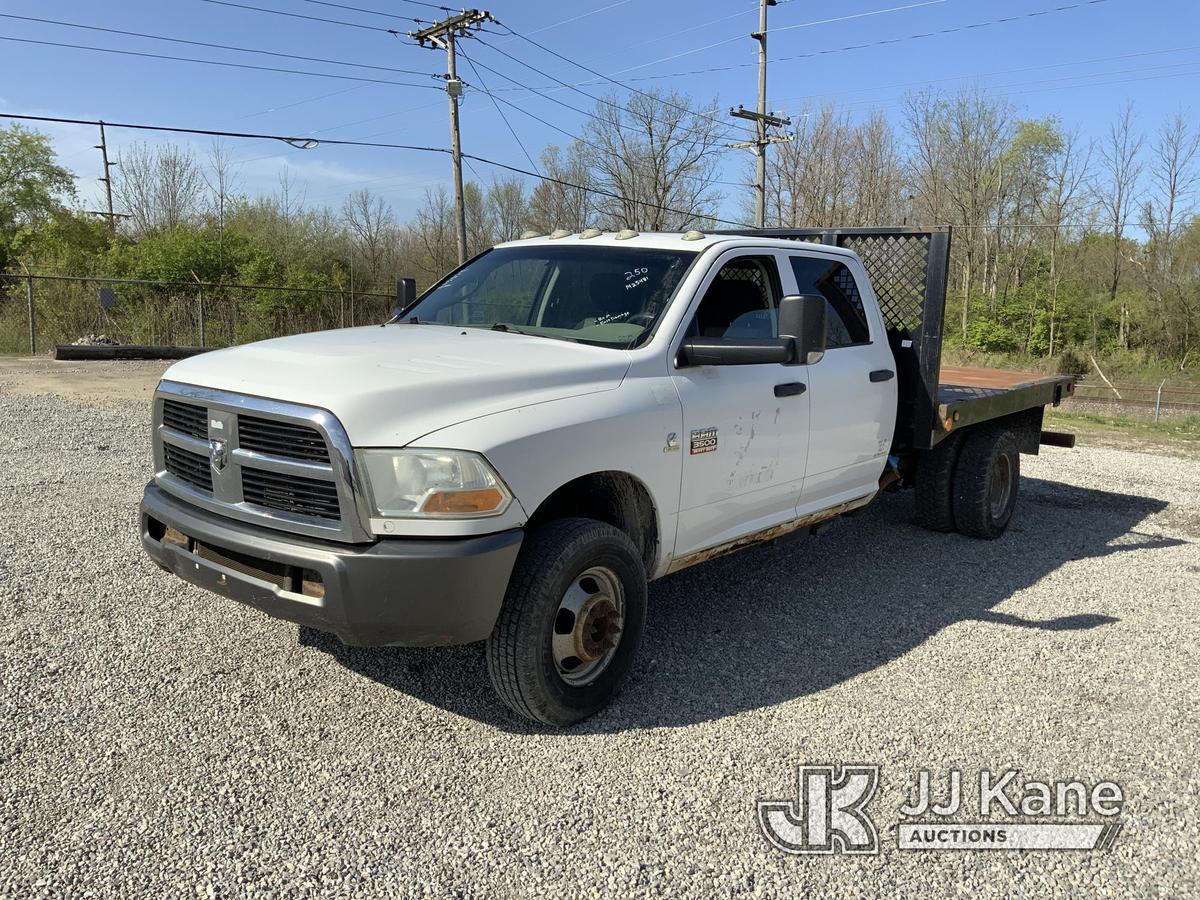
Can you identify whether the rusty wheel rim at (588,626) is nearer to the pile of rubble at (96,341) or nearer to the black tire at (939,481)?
the black tire at (939,481)

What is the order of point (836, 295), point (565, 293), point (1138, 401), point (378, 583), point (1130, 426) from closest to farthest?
point (378, 583) → point (565, 293) → point (836, 295) → point (1130, 426) → point (1138, 401)

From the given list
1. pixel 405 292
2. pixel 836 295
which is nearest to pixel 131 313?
pixel 405 292

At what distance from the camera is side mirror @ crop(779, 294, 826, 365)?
4.11m

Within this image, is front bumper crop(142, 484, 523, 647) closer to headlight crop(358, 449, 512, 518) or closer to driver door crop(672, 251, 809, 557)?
headlight crop(358, 449, 512, 518)

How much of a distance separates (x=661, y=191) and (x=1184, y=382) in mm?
25189

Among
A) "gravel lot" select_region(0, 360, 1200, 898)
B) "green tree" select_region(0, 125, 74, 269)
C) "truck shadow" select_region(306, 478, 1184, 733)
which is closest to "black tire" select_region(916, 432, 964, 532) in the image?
"truck shadow" select_region(306, 478, 1184, 733)

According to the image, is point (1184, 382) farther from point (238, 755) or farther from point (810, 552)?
point (238, 755)

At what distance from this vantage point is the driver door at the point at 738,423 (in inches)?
165

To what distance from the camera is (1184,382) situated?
3166cm

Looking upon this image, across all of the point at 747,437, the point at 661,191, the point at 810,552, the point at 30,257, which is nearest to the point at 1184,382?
the point at 661,191

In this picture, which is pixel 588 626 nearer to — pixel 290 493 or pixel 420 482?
pixel 420 482

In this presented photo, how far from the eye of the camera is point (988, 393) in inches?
261

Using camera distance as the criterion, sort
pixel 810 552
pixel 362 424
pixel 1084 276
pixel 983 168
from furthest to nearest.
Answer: pixel 983 168 < pixel 1084 276 < pixel 810 552 < pixel 362 424

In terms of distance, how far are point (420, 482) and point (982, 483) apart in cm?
497
